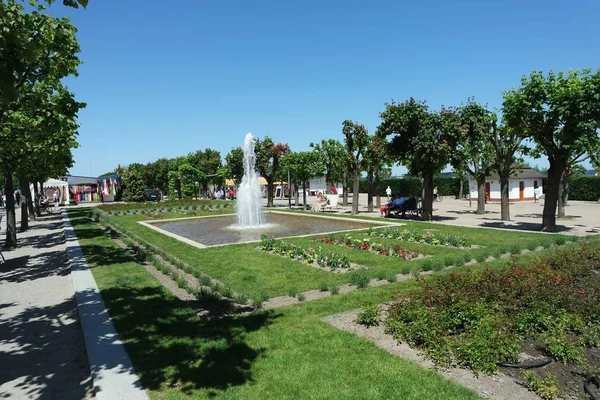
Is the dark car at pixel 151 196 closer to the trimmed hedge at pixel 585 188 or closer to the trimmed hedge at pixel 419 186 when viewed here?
the trimmed hedge at pixel 419 186

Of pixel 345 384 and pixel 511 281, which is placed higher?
pixel 511 281

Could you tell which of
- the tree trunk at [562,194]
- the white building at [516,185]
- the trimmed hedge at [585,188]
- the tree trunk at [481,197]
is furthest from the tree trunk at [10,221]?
the trimmed hedge at [585,188]

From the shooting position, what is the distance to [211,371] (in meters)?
4.21

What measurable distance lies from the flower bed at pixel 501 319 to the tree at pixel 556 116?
8.27 meters

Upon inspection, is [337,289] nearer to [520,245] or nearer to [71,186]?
[520,245]

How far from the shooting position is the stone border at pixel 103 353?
3809 millimetres

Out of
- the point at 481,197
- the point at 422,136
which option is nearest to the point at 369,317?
the point at 422,136

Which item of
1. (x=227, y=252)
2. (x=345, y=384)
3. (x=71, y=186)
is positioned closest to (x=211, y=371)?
(x=345, y=384)

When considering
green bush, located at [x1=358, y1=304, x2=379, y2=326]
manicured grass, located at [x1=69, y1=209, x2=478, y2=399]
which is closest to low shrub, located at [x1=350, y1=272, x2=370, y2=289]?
manicured grass, located at [x1=69, y1=209, x2=478, y2=399]

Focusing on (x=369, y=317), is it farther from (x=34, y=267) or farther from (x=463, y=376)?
(x=34, y=267)

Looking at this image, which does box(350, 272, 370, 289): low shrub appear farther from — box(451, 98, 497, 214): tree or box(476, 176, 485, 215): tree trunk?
box(476, 176, 485, 215): tree trunk

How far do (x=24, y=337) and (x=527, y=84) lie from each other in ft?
52.3

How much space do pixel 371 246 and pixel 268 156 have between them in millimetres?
24821

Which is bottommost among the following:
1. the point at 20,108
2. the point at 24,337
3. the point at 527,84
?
the point at 24,337
